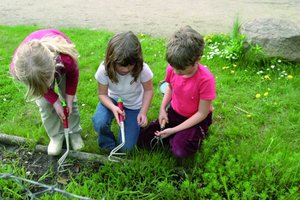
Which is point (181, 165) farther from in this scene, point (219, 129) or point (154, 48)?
point (154, 48)

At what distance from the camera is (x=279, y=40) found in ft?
12.6

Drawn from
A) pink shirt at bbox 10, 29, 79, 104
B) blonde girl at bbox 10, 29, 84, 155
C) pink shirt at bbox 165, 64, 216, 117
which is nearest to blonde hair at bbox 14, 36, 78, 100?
blonde girl at bbox 10, 29, 84, 155

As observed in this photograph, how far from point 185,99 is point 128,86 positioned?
451mm

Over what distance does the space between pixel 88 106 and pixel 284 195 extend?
1.95 metres

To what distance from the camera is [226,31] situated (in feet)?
16.9

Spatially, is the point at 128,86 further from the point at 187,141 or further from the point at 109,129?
the point at 187,141

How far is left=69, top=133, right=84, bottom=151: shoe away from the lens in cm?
284

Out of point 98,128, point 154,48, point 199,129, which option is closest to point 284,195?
point 199,129

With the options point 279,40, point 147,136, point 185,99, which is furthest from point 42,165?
point 279,40

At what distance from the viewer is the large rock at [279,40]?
12.6 feet

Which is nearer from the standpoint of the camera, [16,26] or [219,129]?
[219,129]

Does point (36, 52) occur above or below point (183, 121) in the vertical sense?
above

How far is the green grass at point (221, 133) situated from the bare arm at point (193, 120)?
0.51 feet

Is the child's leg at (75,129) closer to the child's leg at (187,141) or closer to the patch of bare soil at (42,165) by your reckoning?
the patch of bare soil at (42,165)
